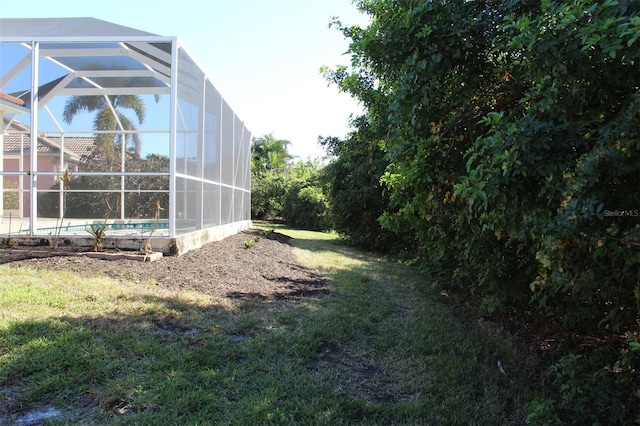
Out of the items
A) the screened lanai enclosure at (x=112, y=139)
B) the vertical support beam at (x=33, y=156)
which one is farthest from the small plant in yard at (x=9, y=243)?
the vertical support beam at (x=33, y=156)

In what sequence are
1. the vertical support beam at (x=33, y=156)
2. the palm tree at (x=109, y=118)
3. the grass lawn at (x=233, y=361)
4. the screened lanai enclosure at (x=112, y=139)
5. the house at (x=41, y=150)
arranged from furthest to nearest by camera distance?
1. the palm tree at (x=109, y=118)
2. the house at (x=41, y=150)
3. the screened lanai enclosure at (x=112, y=139)
4. the vertical support beam at (x=33, y=156)
5. the grass lawn at (x=233, y=361)

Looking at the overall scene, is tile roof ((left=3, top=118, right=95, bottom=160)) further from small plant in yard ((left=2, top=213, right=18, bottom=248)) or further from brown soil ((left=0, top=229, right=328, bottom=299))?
brown soil ((left=0, top=229, right=328, bottom=299))

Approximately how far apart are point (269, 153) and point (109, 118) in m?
28.1

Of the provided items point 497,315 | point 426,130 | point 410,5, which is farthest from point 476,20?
point 497,315

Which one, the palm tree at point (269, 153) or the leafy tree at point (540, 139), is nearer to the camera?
the leafy tree at point (540, 139)

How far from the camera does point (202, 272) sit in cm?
691

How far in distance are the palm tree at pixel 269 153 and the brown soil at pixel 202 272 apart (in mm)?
29322

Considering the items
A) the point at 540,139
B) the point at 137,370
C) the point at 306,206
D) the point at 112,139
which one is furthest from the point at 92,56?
the point at 306,206

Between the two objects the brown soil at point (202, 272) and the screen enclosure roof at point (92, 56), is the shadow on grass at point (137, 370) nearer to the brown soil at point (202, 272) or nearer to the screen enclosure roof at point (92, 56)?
the brown soil at point (202, 272)

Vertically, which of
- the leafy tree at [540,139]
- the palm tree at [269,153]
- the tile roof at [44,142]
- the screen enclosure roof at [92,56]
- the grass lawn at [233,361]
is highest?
the palm tree at [269,153]

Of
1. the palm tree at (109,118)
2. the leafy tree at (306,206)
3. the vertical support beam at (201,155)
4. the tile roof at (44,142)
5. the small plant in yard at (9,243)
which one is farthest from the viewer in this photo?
the leafy tree at (306,206)

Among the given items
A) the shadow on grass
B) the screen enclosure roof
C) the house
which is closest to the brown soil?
the shadow on grass

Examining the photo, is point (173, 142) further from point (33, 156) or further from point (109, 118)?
point (109, 118)

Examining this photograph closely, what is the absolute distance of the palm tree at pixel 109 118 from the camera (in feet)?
41.7
